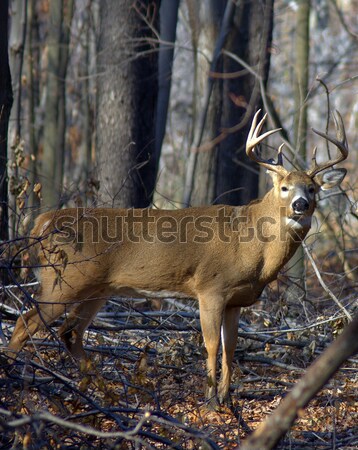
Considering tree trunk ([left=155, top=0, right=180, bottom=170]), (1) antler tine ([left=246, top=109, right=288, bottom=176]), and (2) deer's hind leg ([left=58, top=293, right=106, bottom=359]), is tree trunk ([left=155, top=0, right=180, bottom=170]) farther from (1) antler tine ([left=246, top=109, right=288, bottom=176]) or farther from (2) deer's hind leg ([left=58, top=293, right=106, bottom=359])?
(2) deer's hind leg ([left=58, top=293, right=106, bottom=359])

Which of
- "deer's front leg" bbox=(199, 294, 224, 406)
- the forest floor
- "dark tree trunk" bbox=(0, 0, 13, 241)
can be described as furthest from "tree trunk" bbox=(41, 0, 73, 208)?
"deer's front leg" bbox=(199, 294, 224, 406)

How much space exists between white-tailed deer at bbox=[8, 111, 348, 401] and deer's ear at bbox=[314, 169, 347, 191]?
4.3 inches

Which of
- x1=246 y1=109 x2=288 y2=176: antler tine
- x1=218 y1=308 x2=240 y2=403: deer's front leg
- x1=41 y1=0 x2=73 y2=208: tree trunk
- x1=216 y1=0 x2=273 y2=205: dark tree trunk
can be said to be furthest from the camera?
x1=41 y1=0 x2=73 y2=208: tree trunk

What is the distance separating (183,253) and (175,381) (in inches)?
44.5

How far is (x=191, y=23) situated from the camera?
1189cm

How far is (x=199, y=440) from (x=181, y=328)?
119 inches

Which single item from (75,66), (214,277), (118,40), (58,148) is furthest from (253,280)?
(75,66)

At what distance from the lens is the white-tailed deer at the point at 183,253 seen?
6738 millimetres

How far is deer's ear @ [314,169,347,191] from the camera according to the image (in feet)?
23.6

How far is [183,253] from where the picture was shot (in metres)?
6.92

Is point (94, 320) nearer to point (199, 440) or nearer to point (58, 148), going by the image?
point (199, 440)

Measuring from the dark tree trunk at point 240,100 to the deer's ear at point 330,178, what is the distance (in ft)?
13.5

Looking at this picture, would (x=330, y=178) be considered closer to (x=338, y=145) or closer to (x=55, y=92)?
(x=338, y=145)

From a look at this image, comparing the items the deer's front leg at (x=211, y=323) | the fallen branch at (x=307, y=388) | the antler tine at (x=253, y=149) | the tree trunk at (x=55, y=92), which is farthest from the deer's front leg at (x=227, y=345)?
the tree trunk at (x=55, y=92)
